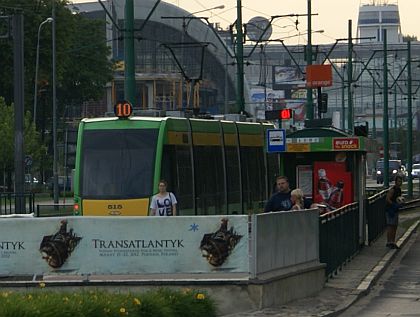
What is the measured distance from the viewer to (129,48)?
28656 millimetres

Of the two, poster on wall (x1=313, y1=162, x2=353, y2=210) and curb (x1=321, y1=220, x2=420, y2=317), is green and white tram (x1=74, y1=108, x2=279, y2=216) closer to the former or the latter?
poster on wall (x1=313, y1=162, x2=353, y2=210)

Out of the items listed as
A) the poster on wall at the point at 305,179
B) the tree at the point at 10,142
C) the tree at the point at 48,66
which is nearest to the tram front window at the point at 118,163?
the poster on wall at the point at 305,179

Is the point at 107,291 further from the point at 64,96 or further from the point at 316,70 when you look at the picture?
the point at 64,96

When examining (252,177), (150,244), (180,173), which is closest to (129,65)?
(180,173)

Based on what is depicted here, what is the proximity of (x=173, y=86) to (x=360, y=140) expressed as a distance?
102093 millimetres

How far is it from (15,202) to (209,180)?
818 centimetres

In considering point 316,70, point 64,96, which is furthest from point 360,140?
point 64,96

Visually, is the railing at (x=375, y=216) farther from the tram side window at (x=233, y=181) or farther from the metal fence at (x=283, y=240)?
the metal fence at (x=283, y=240)

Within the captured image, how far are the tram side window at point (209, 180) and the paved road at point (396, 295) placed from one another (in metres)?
4.14

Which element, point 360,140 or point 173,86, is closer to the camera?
point 360,140

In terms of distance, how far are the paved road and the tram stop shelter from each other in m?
1.93

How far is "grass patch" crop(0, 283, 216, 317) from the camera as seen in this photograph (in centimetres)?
1316

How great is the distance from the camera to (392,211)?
96.4 feet

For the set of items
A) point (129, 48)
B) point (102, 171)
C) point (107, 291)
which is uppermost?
point (129, 48)
